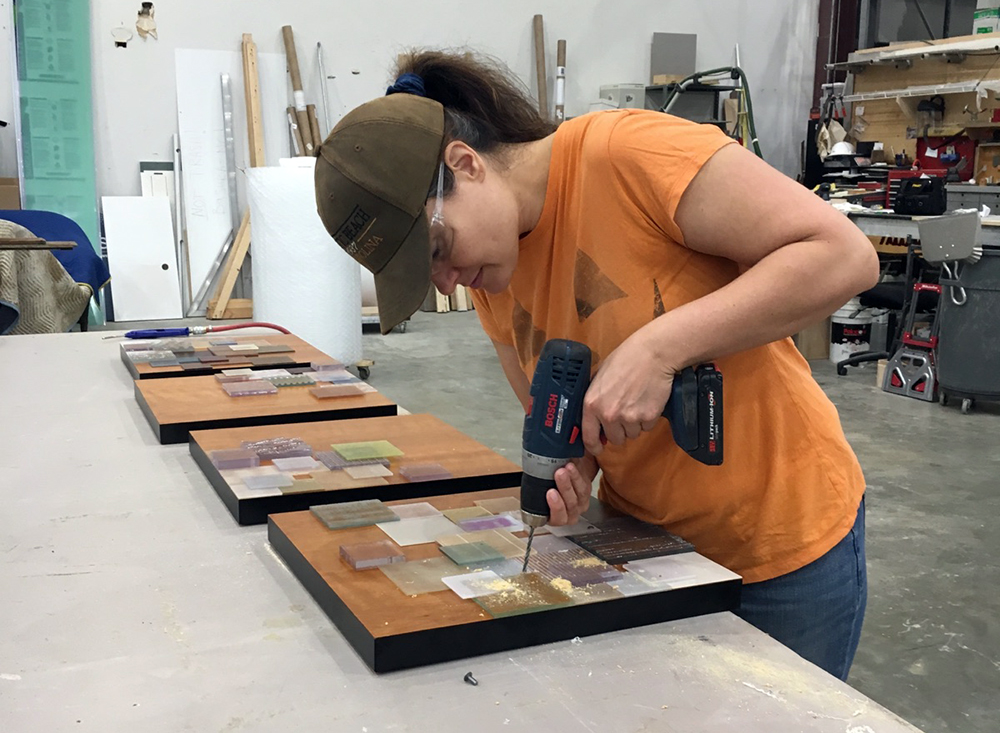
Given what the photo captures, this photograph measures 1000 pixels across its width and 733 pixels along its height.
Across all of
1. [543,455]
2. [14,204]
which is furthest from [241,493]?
[14,204]

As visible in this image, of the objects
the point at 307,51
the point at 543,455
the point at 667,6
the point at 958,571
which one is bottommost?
the point at 958,571

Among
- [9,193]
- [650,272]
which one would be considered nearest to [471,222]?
[650,272]

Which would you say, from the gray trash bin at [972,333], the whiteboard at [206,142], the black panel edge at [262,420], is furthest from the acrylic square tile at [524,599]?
the whiteboard at [206,142]

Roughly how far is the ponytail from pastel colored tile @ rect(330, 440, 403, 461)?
0.51m

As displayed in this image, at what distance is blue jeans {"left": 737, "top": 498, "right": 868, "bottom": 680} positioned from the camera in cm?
118

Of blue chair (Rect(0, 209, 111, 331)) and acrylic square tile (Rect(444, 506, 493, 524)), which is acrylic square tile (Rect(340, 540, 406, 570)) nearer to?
acrylic square tile (Rect(444, 506, 493, 524))

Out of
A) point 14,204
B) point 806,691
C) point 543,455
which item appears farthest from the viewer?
point 14,204

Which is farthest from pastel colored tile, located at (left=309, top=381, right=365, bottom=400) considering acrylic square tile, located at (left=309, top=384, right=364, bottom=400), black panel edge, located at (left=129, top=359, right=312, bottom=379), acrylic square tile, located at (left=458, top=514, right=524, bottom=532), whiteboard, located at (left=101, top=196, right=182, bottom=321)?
whiteboard, located at (left=101, top=196, right=182, bottom=321)

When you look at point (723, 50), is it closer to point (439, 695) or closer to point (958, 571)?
point (958, 571)

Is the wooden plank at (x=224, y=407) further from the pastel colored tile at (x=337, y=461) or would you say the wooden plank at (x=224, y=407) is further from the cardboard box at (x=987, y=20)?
the cardboard box at (x=987, y=20)

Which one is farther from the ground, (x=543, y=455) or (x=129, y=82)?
(x=129, y=82)

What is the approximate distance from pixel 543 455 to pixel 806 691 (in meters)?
0.38

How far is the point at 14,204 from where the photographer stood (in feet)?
20.1

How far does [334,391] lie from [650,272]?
867 millimetres
